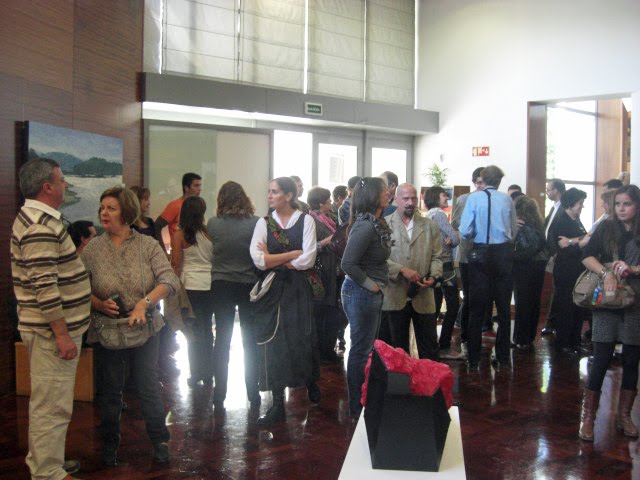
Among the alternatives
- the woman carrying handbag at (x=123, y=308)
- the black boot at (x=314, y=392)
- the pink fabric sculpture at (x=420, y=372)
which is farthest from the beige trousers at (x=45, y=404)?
the black boot at (x=314, y=392)

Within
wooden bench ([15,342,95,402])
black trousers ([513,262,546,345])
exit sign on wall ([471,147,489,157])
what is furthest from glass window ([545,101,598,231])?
wooden bench ([15,342,95,402])

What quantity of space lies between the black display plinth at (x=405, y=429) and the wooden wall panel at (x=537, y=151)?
8.02m

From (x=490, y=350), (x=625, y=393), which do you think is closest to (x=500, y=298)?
(x=490, y=350)

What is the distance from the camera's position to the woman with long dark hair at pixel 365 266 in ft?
Result: 12.9

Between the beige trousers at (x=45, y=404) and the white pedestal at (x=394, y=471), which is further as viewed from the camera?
the beige trousers at (x=45, y=404)

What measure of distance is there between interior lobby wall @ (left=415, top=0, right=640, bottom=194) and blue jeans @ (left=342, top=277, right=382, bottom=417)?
20.5ft

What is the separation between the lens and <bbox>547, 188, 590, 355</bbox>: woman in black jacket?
6434 millimetres

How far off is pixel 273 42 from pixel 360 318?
20.1ft

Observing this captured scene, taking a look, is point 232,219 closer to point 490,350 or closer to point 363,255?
point 363,255

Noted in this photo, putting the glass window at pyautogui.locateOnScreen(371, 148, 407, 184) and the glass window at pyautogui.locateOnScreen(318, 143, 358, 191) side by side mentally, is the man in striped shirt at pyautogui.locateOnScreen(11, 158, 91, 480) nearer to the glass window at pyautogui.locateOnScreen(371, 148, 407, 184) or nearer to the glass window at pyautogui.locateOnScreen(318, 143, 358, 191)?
the glass window at pyautogui.locateOnScreen(318, 143, 358, 191)

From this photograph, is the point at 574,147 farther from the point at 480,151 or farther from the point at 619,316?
the point at 619,316

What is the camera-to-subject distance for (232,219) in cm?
451

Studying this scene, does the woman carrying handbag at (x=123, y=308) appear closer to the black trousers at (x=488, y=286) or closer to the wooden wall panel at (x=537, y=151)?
the black trousers at (x=488, y=286)

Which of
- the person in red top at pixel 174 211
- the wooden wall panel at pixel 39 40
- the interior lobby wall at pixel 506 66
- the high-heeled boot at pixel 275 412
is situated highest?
the interior lobby wall at pixel 506 66
